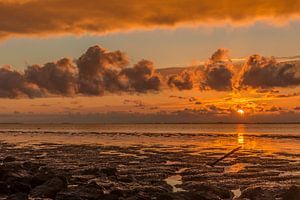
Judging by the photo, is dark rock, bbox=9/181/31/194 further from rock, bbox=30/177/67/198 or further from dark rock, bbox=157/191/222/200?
dark rock, bbox=157/191/222/200

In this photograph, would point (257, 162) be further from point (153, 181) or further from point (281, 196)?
point (281, 196)

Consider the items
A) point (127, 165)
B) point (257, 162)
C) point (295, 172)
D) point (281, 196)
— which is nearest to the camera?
point (281, 196)

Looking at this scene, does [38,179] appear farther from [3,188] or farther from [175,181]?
[175,181]

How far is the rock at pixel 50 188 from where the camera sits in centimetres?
2597

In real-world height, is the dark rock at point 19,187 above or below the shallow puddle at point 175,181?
above

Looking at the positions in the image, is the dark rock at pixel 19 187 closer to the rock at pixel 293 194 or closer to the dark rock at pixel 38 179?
the dark rock at pixel 38 179

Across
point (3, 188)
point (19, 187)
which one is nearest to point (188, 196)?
point (19, 187)

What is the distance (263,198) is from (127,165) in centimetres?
2112

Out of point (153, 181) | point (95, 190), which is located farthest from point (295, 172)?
point (95, 190)

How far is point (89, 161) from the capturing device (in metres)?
49.7

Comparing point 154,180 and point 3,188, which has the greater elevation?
point 3,188

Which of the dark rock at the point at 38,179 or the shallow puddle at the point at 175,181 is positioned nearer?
the dark rock at the point at 38,179

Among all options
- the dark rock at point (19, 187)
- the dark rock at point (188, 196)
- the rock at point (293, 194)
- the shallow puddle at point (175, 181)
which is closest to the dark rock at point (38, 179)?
the dark rock at point (19, 187)

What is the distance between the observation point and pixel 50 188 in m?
26.4
